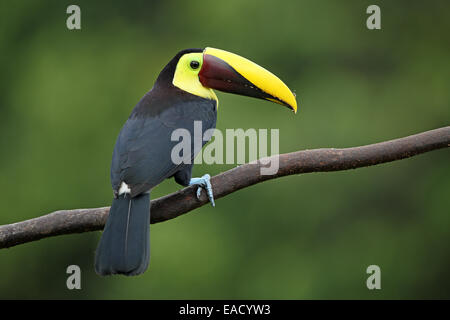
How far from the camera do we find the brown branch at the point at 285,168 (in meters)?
2.56

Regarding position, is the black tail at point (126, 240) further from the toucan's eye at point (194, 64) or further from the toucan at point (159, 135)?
the toucan's eye at point (194, 64)

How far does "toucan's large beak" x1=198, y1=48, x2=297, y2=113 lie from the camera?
3.19 metres

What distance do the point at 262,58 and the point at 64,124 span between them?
Result: 5.26 feet

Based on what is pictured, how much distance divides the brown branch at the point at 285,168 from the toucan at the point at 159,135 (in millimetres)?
94

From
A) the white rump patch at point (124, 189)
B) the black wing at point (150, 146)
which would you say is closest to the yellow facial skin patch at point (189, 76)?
the black wing at point (150, 146)

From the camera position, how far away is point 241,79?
3.21 meters

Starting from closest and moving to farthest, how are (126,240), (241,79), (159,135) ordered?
(126,240) → (159,135) → (241,79)

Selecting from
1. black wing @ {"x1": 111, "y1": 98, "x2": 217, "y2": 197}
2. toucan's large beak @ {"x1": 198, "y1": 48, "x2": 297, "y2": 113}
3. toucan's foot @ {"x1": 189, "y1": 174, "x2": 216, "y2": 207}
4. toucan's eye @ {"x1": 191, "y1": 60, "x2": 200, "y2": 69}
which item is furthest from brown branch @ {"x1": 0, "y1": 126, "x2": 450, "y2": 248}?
toucan's eye @ {"x1": 191, "y1": 60, "x2": 200, "y2": 69}

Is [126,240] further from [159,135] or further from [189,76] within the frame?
[189,76]

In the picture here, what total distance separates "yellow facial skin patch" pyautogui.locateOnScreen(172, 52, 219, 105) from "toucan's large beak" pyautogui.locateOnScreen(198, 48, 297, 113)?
0.9 inches

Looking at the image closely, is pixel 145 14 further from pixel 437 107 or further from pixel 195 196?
pixel 195 196

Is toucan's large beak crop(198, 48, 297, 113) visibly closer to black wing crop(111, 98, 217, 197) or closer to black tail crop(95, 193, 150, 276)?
black wing crop(111, 98, 217, 197)

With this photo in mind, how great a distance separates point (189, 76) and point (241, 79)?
241 millimetres

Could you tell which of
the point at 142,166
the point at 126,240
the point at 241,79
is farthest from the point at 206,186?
the point at 241,79
